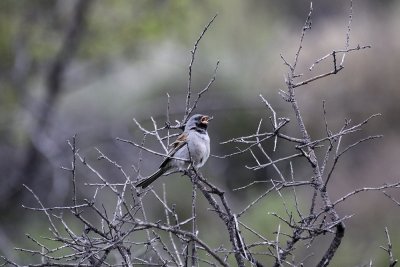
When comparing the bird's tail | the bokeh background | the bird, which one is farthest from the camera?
the bokeh background

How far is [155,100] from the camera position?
1780cm

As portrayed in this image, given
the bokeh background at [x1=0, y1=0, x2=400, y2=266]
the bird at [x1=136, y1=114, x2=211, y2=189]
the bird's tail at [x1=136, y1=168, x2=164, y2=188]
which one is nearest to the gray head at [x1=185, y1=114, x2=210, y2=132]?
the bird at [x1=136, y1=114, x2=211, y2=189]

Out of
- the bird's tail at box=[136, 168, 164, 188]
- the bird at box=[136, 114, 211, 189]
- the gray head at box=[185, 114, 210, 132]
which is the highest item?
the gray head at box=[185, 114, 210, 132]

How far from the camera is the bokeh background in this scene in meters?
15.4

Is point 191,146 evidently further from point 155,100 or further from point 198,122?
point 155,100

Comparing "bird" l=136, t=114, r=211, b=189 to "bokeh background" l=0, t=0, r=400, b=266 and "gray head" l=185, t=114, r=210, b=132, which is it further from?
"bokeh background" l=0, t=0, r=400, b=266

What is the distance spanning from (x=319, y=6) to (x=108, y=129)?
40.6ft

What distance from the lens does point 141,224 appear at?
395 centimetres

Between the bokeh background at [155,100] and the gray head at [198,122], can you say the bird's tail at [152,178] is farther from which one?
the bokeh background at [155,100]

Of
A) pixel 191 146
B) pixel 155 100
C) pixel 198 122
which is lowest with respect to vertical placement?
pixel 191 146

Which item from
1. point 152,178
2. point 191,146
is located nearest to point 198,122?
point 191,146

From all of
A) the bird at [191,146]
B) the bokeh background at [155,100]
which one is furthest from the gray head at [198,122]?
the bokeh background at [155,100]

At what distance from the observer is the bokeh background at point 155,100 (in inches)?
606

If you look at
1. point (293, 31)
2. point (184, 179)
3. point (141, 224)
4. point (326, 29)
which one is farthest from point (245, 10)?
point (141, 224)
